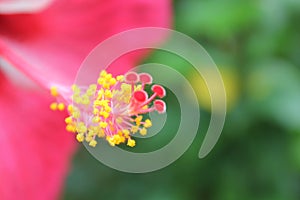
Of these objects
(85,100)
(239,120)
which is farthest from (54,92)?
(239,120)

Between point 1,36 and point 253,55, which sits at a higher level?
point 253,55

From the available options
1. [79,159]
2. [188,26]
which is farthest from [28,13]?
[79,159]

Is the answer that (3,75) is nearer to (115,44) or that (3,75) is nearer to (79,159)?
(115,44)

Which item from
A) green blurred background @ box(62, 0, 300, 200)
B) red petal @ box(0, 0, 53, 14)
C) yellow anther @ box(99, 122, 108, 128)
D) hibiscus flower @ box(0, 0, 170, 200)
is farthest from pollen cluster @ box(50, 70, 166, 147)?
green blurred background @ box(62, 0, 300, 200)

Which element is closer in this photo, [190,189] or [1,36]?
[1,36]

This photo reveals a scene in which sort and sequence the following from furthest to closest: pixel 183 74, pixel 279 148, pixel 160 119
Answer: pixel 279 148 → pixel 183 74 → pixel 160 119

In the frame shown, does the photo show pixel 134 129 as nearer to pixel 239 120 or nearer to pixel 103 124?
pixel 103 124
